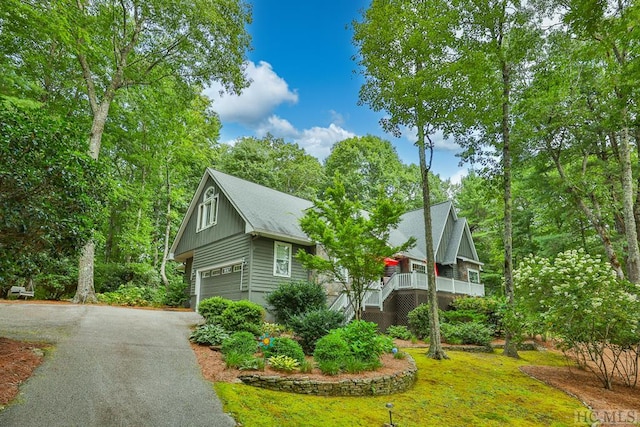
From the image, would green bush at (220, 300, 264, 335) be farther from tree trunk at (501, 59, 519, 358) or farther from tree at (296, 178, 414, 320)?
tree trunk at (501, 59, 519, 358)

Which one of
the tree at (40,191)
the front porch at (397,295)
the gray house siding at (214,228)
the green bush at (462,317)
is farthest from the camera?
the front porch at (397,295)

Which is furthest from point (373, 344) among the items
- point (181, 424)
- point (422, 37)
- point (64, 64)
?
point (64, 64)

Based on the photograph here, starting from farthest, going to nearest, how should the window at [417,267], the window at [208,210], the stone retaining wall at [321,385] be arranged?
1. the window at [417,267]
2. the window at [208,210]
3. the stone retaining wall at [321,385]

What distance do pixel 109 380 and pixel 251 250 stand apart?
782 cm

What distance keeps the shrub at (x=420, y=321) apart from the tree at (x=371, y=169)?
67.6 feet

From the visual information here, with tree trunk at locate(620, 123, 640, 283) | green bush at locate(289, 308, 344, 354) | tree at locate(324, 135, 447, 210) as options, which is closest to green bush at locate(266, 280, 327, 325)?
green bush at locate(289, 308, 344, 354)

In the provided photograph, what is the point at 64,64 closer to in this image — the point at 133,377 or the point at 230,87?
the point at 230,87

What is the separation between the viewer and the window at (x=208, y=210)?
15617mm

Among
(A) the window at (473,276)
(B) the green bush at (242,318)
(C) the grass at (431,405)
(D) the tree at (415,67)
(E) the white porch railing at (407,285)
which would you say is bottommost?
(C) the grass at (431,405)

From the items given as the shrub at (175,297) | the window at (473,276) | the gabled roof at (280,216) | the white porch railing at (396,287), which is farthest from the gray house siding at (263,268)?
the window at (473,276)

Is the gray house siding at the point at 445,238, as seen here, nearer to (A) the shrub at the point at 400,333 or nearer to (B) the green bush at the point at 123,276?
(A) the shrub at the point at 400,333

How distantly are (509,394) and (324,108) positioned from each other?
1911cm

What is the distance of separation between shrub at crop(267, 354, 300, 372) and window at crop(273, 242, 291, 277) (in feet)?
22.4

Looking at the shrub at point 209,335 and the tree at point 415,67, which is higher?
the tree at point 415,67
